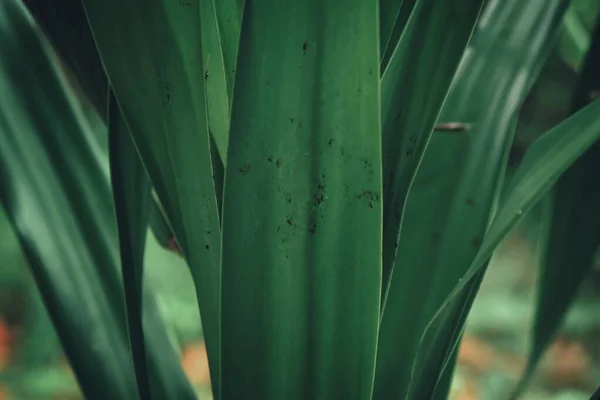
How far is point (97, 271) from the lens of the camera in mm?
348

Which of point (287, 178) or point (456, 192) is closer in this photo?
point (287, 178)

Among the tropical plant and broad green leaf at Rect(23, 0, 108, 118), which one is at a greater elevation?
broad green leaf at Rect(23, 0, 108, 118)

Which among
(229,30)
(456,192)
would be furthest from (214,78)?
(456,192)

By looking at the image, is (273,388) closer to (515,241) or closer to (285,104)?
(285,104)

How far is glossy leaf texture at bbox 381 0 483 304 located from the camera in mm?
260

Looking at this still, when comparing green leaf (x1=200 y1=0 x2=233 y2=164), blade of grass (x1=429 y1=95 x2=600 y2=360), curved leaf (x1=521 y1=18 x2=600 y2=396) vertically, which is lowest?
curved leaf (x1=521 y1=18 x2=600 y2=396)

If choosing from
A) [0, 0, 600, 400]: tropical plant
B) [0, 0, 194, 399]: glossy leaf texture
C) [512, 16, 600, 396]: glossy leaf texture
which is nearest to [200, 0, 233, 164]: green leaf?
[0, 0, 600, 400]: tropical plant

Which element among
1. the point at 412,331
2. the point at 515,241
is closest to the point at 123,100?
the point at 412,331

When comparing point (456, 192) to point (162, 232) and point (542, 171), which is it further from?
point (162, 232)

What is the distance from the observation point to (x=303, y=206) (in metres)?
0.21

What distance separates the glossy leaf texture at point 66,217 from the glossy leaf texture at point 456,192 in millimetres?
141

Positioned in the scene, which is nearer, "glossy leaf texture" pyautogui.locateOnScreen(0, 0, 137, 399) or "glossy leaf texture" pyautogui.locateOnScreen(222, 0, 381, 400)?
"glossy leaf texture" pyautogui.locateOnScreen(222, 0, 381, 400)

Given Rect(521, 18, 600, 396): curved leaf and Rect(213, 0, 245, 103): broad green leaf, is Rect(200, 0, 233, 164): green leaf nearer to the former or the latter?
Rect(213, 0, 245, 103): broad green leaf

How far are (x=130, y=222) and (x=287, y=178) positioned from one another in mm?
119
